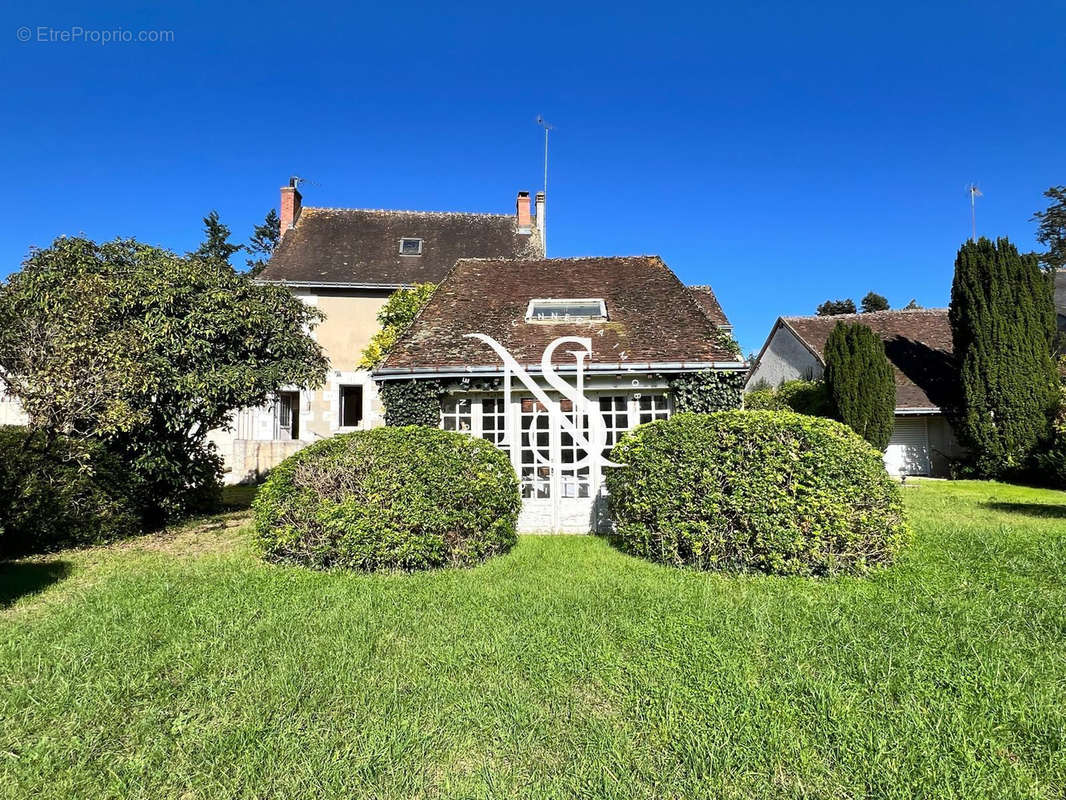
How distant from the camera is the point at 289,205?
21.6 meters

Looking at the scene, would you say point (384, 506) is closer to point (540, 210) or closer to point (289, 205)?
point (540, 210)

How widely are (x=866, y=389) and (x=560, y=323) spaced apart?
10749 mm

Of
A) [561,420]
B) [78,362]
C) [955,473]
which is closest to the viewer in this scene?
[78,362]

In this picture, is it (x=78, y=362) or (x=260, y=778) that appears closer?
(x=260, y=778)

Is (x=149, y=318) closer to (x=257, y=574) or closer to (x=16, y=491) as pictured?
(x=16, y=491)

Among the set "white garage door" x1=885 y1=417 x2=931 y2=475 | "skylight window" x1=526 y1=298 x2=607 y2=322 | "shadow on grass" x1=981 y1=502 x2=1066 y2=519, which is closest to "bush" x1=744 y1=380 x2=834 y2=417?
"white garage door" x1=885 y1=417 x2=931 y2=475

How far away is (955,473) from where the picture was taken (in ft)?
52.2

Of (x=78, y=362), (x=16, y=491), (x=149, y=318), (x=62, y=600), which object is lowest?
(x=62, y=600)

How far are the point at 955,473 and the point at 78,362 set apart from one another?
824 inches

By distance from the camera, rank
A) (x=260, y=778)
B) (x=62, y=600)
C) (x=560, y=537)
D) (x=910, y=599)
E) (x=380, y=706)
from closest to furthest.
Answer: (x=260, y=778), (x=380, y=706), (x=910, y=599), (x=62, y=600), (x=560, y=537)

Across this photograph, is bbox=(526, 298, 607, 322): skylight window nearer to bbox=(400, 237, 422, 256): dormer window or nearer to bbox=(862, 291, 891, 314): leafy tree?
bbox=(400, 237, 422, 256): dormer window

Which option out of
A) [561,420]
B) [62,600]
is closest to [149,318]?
[62,600]

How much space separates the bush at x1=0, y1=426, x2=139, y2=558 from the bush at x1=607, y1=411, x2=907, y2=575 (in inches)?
295

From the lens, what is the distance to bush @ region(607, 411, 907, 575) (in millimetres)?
5617
